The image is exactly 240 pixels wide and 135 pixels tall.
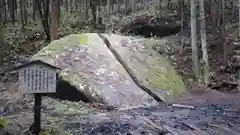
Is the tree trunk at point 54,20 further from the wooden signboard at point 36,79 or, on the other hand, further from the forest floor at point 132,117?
the wooden signboard at point 36,79

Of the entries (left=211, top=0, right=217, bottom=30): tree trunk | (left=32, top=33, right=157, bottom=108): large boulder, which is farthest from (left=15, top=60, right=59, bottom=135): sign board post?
(left=211, top=0, right=217, bottom=30): tree trunk

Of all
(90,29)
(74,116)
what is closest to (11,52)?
(90,29)

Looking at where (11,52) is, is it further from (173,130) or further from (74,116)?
(173,130)

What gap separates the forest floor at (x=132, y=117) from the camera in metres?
7.38

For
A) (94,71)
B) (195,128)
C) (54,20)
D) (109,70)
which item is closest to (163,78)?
(109,70)

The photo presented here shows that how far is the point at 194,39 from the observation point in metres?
14.5

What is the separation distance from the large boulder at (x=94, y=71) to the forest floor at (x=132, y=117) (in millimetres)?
618

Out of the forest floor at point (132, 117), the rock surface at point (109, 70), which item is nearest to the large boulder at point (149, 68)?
the rock surface at point (109, 70)

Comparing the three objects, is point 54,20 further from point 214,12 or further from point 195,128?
point 214,12

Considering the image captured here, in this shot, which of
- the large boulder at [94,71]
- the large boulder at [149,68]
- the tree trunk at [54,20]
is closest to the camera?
the large boulder at [94,71]

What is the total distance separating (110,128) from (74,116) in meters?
1.45

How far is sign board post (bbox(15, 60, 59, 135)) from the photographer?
645 cm

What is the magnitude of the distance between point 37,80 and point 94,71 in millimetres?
4868

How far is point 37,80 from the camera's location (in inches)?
256
